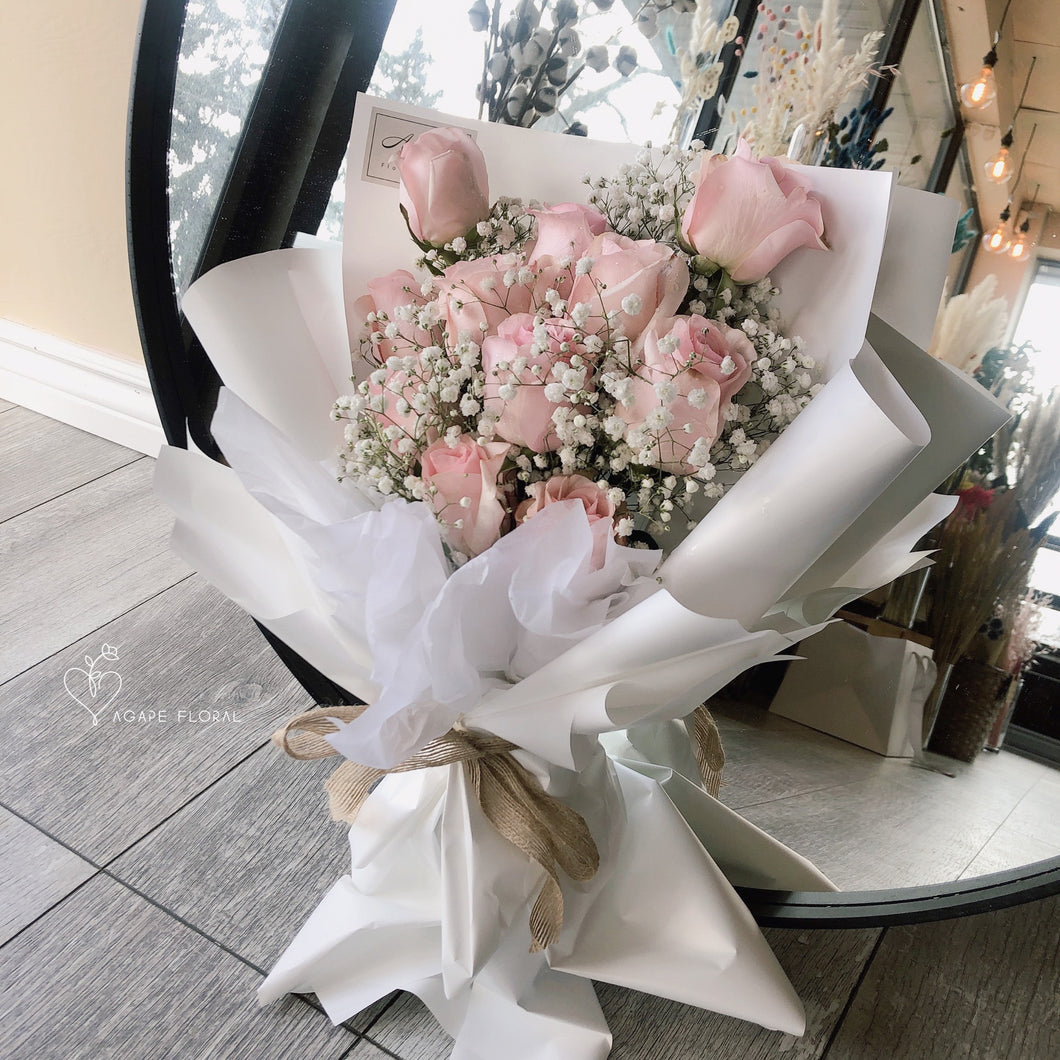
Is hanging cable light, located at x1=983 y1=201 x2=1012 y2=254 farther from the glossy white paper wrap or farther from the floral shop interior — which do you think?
the glossy white paper wrap

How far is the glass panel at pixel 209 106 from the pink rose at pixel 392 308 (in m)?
0.37

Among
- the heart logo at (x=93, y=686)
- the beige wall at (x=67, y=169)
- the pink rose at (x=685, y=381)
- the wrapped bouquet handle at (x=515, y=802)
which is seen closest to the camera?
the pink rose at (x=685, y=381)

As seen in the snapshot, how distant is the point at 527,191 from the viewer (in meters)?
0.64

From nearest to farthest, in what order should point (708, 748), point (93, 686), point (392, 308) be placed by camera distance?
point (392, 308) → point (708, 748) → point (93, 686)

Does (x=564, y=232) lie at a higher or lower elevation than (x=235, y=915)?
higher

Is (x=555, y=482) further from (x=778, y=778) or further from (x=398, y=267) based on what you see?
(x=778, y=778)

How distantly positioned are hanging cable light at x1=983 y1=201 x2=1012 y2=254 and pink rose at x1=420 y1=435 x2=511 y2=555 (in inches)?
19.1

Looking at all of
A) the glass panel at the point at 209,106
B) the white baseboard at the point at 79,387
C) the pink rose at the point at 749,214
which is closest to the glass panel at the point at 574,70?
the glass panel at the point at 209,106

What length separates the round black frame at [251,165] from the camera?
0.82 metres

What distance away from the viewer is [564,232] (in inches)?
21.2

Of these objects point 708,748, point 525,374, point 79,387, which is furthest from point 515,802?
point 79,387

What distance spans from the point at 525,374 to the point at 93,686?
2.73 feet

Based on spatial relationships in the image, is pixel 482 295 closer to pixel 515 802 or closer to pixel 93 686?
pixel 515 802

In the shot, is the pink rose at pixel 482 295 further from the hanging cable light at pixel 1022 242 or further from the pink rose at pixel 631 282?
the hanging cable light at pixel 1022 242
